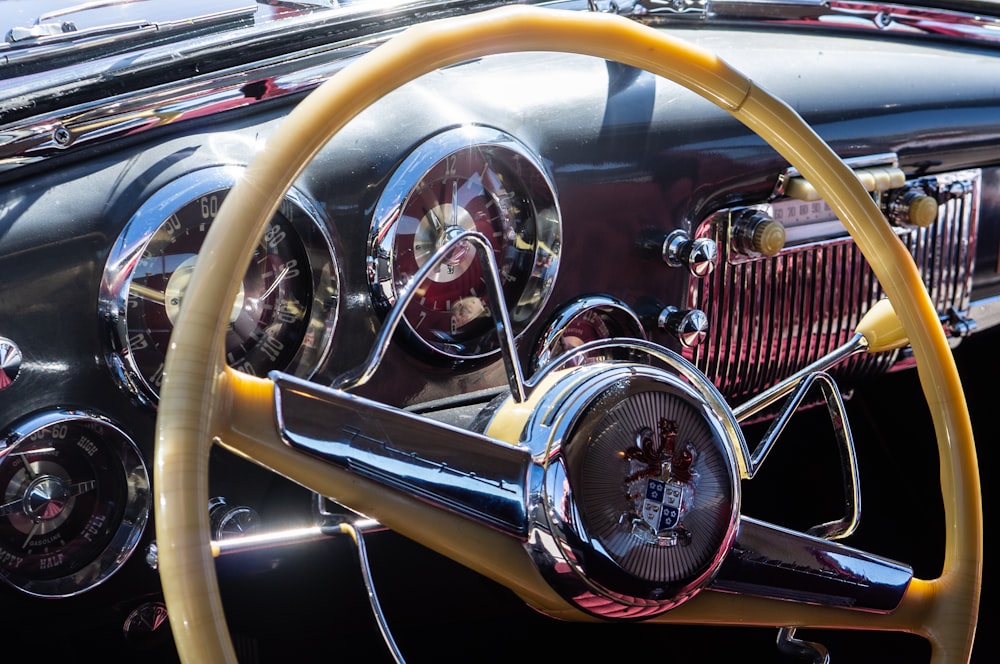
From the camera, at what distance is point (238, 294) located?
48.1 inches

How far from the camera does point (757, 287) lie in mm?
1769

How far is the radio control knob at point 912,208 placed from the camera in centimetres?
184

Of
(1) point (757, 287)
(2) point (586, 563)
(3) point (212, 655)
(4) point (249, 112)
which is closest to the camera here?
(3) point (212, 655)

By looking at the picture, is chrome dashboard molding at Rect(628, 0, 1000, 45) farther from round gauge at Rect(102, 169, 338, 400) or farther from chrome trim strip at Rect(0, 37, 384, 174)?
round gauge at Rect(102, 169, 338, 400)

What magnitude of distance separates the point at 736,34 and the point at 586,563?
3.73 feet

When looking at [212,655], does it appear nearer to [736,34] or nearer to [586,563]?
[586,563]

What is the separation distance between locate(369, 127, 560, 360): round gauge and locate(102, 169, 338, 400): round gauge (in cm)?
8

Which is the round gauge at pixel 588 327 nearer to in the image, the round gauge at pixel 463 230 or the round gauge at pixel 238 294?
the round gauge at pixel 463 230

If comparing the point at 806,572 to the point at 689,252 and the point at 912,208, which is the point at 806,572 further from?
the point at 912,208

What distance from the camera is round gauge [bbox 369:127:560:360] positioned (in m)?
1.38

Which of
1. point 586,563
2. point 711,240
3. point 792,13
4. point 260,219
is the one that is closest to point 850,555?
point 586,563

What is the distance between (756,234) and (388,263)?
59 centimetres

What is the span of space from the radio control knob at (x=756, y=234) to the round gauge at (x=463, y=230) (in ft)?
1.12

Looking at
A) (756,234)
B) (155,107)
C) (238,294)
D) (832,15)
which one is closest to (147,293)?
(238,294)
